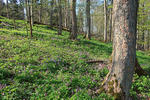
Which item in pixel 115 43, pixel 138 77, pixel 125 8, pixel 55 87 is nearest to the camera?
pixel 125 8

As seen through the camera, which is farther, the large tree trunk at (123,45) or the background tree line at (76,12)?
the background tree line at (76,12)

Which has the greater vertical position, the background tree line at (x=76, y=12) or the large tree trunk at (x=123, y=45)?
the background tree line at (x=76, y=12)

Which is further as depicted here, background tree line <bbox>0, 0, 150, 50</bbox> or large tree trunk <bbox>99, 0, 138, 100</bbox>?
background tree line <bbox>0, 0, 150, 50</bbox>

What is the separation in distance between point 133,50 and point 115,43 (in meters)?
0.64

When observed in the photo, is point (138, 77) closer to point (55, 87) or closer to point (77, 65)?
point (77, 65)

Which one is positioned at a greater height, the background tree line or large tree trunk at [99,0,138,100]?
the background tree line

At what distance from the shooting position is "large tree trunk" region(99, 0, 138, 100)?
3.67m

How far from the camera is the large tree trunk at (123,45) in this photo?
12.0 feet

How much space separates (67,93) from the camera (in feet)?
13.4

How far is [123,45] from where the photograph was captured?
12.4 ft

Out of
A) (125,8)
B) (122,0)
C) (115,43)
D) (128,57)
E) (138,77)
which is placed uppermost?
(122,0)

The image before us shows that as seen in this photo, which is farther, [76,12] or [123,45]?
[76,12]

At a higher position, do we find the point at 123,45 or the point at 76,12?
the point at 76,12

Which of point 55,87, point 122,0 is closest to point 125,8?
point 122,0
